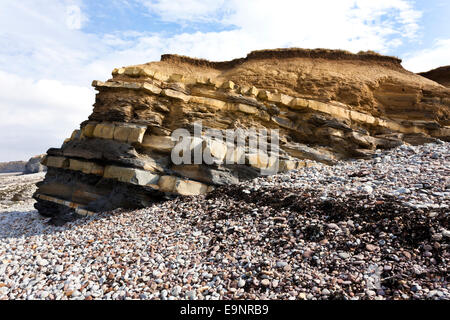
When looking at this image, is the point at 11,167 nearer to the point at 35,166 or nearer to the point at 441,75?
the point at 35,166

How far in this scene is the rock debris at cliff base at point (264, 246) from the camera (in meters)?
5.02

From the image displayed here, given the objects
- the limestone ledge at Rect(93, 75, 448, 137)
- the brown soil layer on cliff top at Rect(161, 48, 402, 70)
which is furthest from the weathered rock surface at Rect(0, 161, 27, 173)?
the limestone ledge at Rect(93, 75, 448, 137)

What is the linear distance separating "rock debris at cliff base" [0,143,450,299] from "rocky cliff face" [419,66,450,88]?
1313cm

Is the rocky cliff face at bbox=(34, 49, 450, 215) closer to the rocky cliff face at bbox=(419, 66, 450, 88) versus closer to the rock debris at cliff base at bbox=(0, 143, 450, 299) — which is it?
the rock debris at cliff base at bbox=(0, 143, 450, 299)

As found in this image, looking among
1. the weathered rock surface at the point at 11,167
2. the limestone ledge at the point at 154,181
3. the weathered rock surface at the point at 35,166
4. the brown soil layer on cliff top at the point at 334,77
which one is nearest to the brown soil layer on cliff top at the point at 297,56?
the brown soil layer on cliff top at the point at 334,77

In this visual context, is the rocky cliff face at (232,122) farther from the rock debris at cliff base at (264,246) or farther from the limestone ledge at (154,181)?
the rock debris at cliff base at (264,246)

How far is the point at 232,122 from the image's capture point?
1260 centimetres

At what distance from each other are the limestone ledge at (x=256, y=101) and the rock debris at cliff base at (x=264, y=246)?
14.8ft

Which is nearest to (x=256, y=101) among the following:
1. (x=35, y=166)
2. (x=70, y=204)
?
(x=70, y=204)

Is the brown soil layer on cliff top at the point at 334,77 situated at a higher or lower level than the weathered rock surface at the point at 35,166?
higher

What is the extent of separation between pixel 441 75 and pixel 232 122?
1763 cm

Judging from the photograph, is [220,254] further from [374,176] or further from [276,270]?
[374,176]

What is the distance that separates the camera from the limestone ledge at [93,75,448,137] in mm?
12172

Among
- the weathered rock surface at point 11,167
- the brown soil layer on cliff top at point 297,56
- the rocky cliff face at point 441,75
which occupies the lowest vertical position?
the weathered rock surface at point 11,167
